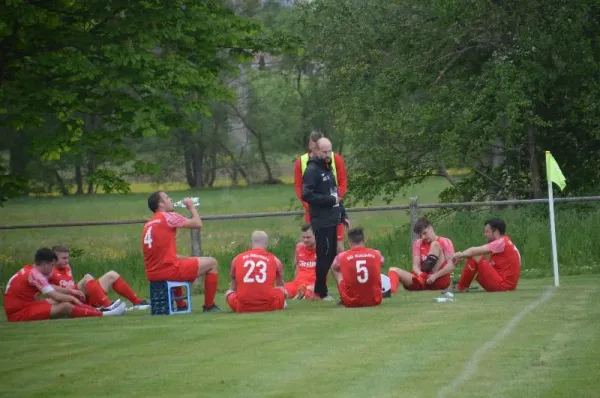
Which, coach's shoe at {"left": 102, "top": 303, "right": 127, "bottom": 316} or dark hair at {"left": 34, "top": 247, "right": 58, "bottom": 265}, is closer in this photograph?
dark hair at {"left": 34, "top": 247, "right": 58, "bottom": 265}

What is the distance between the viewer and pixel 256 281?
16.3 m

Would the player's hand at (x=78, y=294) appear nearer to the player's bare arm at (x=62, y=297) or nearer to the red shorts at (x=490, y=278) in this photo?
the player's bare arm at (x=62, y=297)

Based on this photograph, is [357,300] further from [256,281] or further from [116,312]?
[116,312]

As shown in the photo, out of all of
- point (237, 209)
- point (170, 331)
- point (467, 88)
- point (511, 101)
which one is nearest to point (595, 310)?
point (170, 331)

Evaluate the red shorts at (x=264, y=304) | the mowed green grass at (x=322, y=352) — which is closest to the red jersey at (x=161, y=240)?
the mowed green grass at (x=322, y=352)

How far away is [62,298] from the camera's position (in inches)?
677

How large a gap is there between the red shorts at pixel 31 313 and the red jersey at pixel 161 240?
63.6 inches

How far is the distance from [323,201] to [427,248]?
2774 millimetres

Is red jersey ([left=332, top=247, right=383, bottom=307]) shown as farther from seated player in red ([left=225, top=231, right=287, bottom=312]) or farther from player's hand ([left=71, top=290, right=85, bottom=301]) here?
player's hand ([left=71, top=290, right=85, bottom=301])

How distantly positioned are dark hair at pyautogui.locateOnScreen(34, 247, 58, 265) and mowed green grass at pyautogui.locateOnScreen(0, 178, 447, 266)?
26.7 ft

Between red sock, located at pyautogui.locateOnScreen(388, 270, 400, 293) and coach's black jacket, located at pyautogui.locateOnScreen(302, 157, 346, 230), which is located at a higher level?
coach's black jacket, located at pyautogui.locateOnScreen(302, 157, 346, 230)

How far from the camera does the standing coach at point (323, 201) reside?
17.2 metres

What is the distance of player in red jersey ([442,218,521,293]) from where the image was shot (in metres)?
17.9

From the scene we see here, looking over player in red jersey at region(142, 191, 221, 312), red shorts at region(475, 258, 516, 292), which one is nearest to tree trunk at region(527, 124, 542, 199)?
red shorts at region(475, 258, 516, 292)
